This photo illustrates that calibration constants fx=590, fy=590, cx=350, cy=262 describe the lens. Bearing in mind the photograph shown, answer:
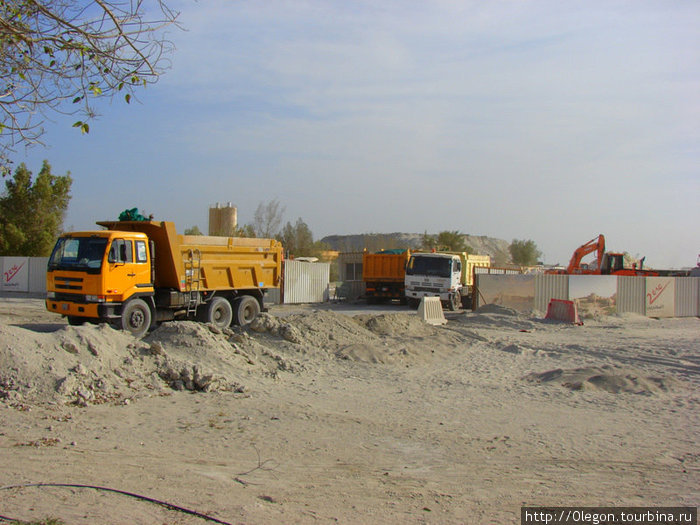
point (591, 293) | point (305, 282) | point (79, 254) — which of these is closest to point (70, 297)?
point (79, 254)

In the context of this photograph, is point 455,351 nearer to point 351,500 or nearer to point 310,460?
point 310,460

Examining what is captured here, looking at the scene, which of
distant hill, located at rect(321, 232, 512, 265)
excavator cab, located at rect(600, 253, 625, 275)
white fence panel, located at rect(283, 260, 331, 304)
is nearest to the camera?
white fence panel, located at rect(283, 260, 331, 304)

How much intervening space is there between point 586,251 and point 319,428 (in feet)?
113

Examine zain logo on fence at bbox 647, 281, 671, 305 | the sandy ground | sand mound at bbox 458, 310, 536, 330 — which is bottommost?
the sandy ground

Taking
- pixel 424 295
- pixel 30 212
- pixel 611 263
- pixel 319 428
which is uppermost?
pixel 30 212

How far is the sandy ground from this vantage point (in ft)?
17.0

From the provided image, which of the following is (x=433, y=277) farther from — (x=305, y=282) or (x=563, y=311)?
(x=305, y=282)

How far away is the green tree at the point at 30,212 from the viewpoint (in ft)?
113

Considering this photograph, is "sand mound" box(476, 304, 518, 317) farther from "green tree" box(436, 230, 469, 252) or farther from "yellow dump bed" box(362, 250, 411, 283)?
"green tree" box(436, 230, 469, 252)

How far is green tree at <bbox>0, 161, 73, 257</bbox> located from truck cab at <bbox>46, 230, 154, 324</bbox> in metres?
24.0

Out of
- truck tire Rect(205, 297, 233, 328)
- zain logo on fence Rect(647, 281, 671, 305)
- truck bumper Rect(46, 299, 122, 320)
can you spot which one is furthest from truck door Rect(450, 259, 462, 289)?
truck bumper Rect(46, 299, 122, 320)

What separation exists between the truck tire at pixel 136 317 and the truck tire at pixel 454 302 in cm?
1586

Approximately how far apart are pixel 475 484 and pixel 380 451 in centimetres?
130

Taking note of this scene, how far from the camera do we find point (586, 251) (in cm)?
3800
